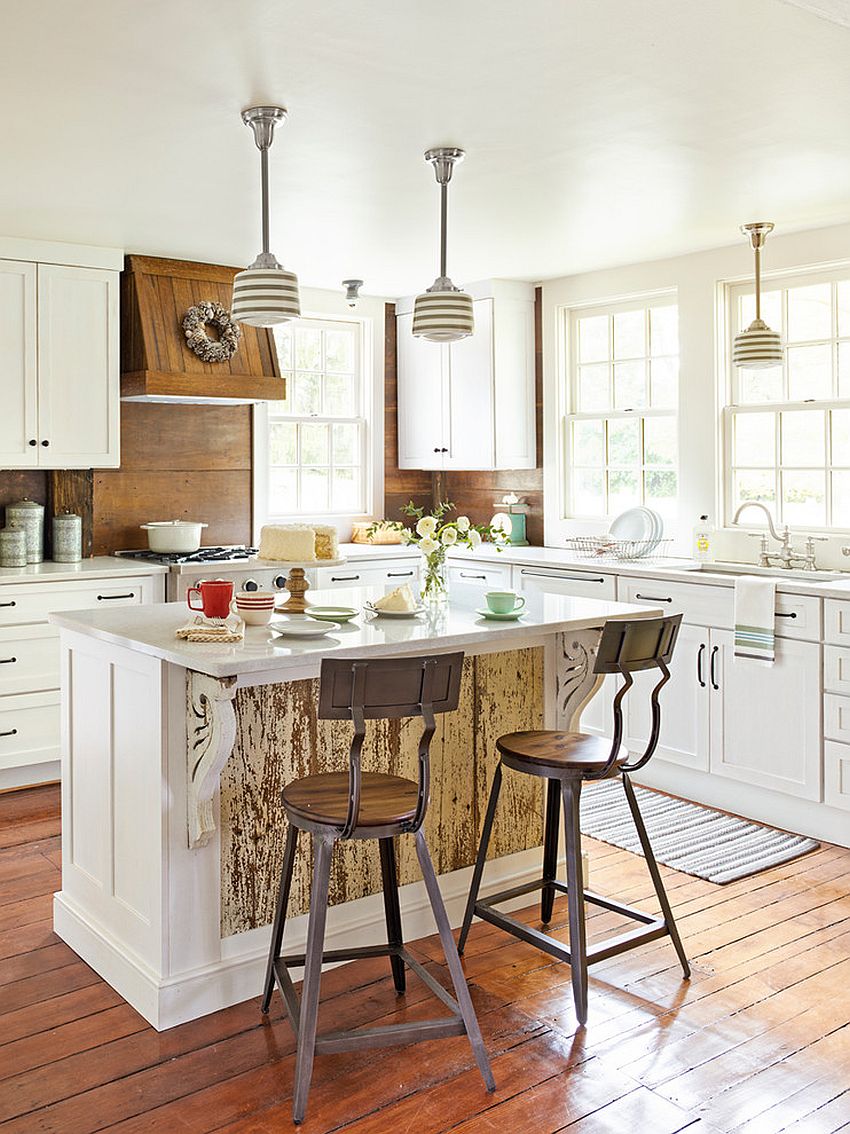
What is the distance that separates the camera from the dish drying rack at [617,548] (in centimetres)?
541

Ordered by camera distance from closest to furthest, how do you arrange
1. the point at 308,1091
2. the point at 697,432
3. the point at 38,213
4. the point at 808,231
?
the point at 308,1091 < the point at 38,213 < the point at 808,231 < the point at 697,432

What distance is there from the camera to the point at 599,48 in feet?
8.98

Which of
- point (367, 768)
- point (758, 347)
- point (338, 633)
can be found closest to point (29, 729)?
point (367, 768)

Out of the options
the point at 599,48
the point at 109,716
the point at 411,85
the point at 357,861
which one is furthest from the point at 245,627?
the point at 599,48

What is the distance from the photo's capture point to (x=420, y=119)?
3.27 meters

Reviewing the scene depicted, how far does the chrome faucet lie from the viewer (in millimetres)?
4848

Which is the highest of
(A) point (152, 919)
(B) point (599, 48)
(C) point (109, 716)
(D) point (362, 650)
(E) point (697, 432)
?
(B) point (599, 48)

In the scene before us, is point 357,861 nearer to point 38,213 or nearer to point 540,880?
point 540,880

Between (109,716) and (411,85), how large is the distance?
2016 millimetres

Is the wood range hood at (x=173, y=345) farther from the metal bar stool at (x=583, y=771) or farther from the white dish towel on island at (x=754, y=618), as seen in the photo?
the metal bar stool at (x=583, y=771)

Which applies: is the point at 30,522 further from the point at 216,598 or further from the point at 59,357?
the point at 216,598

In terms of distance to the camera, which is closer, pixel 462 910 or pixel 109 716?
pixel 109 716

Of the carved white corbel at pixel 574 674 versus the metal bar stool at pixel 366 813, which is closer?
the metal bar stool at pixel 366 813

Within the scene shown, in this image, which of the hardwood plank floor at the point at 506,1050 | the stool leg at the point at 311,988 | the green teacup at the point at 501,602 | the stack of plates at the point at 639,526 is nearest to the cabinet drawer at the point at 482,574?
the stack of plates at the point at 639,526
